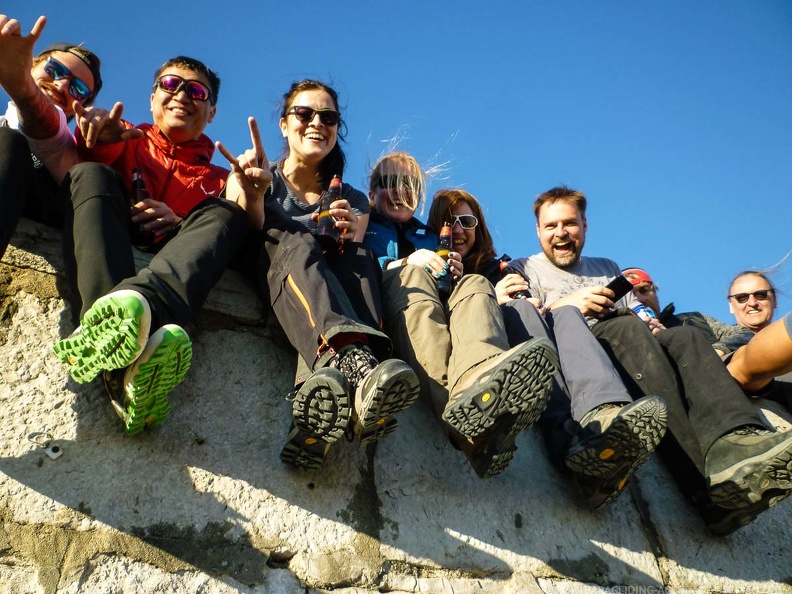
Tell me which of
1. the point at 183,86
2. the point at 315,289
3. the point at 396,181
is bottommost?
the point at 315,289

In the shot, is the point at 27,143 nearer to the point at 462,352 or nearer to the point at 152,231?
the point at 152,231

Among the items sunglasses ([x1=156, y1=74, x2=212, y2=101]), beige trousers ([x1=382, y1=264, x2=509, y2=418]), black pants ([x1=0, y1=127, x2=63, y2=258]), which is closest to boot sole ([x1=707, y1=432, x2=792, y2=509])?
beige trousers ([x1=382, y1=264, x2=509, y2=418])

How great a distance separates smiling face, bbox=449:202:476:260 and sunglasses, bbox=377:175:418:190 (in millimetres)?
330

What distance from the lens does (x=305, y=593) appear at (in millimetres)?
2605

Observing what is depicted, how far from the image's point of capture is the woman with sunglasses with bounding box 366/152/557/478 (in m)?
2.70

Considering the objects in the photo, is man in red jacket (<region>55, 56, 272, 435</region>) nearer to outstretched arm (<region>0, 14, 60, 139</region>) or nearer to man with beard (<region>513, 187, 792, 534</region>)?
outstretched arm (<region>0, 14, 60, 139</region>)

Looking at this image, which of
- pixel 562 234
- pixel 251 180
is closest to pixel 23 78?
pixel 251 180

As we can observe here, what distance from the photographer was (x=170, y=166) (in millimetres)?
3861

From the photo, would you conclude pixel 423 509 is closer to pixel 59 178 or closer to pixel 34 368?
pixel 34 368

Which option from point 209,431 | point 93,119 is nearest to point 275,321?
point 209,431

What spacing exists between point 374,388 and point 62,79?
2530 mm

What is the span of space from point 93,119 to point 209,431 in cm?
149

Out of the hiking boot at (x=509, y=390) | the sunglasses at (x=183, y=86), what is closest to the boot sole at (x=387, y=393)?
the hiking boot at (x=509, y=390)

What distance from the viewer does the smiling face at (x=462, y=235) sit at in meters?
4.76
